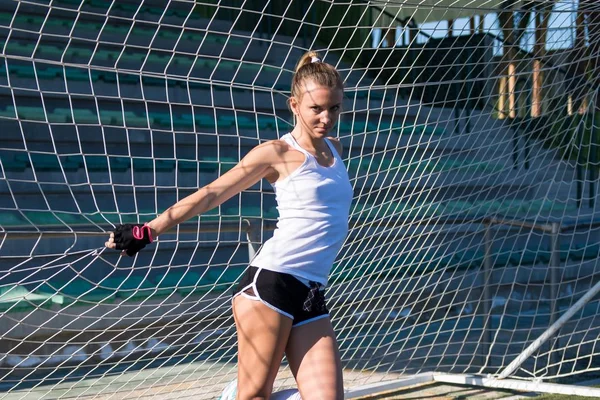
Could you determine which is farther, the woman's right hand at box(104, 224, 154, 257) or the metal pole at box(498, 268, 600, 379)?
the metal pole at box(498, 268, 600, 379)

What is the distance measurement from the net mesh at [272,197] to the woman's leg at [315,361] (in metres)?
1.20

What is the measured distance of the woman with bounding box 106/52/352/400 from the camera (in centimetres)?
276

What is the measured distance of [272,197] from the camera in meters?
8.06

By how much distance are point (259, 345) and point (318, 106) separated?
74 cm

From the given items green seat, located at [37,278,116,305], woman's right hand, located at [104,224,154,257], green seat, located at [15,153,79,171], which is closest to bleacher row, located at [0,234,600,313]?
green seat, located at [37,278,116,305]

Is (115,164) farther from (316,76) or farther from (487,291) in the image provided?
(316,76)

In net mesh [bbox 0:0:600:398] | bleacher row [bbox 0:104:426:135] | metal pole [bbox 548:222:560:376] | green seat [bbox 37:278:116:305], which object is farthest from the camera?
bleacher row [bbox 0:104:426:135]

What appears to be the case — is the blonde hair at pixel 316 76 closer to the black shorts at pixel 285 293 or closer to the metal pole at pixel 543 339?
the black shorts at pixel 285 293

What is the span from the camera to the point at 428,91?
23.0 feet

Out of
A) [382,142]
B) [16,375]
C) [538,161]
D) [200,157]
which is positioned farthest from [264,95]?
[16,375]

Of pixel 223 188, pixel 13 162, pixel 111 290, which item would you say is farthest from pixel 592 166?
pixel 223 188

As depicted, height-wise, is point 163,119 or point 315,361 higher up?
point 163,119

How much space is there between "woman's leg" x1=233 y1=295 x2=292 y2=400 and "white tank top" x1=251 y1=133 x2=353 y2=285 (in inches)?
5.6

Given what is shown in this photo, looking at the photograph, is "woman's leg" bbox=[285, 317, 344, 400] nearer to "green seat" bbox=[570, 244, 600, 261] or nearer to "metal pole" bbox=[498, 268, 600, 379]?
"metal pole" bbox=[498, 268, 600, 379]
